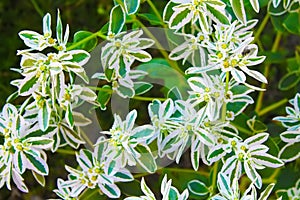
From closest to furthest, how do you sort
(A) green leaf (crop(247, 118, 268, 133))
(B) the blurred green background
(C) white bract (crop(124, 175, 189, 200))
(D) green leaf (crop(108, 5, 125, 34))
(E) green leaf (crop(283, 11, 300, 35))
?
1. (C) white bract (crop(124, 175, 189, 200))
2. (D) green leaf (crop(108, 5, 125, 34))
3. (A) green leaf (crop(247, 118, 268, 133))
4. (E) green leaf (crop(283, 11, 300, 35))
5. (B) the blurred green background

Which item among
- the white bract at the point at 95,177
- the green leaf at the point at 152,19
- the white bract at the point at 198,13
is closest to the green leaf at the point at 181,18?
the white bract at the point at 198,13

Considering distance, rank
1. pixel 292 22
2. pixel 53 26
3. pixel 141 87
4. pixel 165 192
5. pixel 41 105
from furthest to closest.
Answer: pixel 53 26 < pixel 292 22 < pixel 141 87 < pixel 41 105 < pixel 165 192

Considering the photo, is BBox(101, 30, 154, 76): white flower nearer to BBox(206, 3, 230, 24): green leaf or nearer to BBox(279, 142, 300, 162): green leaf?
BBox(206, 3, 230, 24): green leaf

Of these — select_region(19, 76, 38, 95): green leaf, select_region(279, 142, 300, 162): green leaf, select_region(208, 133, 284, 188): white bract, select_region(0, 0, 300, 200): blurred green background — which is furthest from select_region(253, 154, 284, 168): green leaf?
select_region(0, 0, 300, 200): blurred green background

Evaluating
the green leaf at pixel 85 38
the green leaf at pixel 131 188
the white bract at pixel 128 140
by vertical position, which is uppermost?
the green leaf at pixel 85 38

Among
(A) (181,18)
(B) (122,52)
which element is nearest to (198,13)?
(A) (181,18)

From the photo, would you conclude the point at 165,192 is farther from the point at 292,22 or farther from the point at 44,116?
the point at 292,22

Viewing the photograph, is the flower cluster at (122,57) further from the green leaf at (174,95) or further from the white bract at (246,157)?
the white bract at (246,157)

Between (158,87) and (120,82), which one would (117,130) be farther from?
(158,87)
